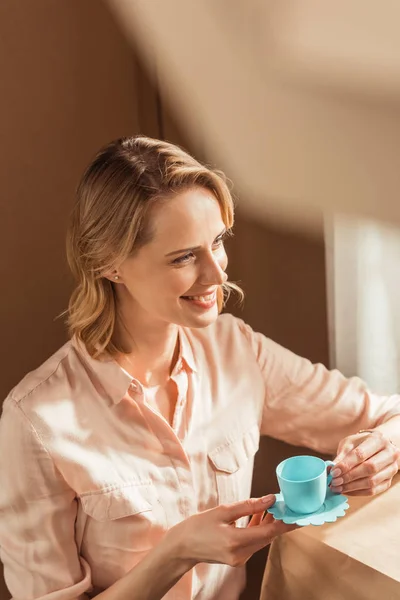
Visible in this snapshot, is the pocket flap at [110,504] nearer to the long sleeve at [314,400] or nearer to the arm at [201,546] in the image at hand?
the arm at [201,546]

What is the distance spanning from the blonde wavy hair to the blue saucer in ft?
1.30

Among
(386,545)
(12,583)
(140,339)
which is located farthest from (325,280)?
(12,583)

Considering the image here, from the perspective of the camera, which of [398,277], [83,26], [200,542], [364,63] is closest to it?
[364,63]

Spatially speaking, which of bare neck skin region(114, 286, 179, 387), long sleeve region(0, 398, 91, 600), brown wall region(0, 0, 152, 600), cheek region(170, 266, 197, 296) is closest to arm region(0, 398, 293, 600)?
long sleeve region(0, 398, 91, 600)

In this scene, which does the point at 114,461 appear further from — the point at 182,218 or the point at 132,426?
the point at 182,218

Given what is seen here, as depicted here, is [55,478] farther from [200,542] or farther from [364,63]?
[364,63]

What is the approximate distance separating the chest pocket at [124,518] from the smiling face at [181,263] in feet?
0.98

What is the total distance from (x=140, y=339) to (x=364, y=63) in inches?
42.2

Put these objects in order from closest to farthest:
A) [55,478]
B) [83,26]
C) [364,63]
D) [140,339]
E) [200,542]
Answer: [364,63], [200,542], [55,478], [140,339], [83,26]

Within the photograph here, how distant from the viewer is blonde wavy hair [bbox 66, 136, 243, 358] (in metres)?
1.05

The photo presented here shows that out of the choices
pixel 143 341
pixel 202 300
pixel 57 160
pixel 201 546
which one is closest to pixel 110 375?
pixel 143 341

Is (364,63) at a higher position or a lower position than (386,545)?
higher

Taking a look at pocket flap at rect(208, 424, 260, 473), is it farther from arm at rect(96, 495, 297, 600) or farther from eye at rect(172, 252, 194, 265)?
eye at rect(172, 252, 194, 265)

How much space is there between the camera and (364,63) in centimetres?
13
